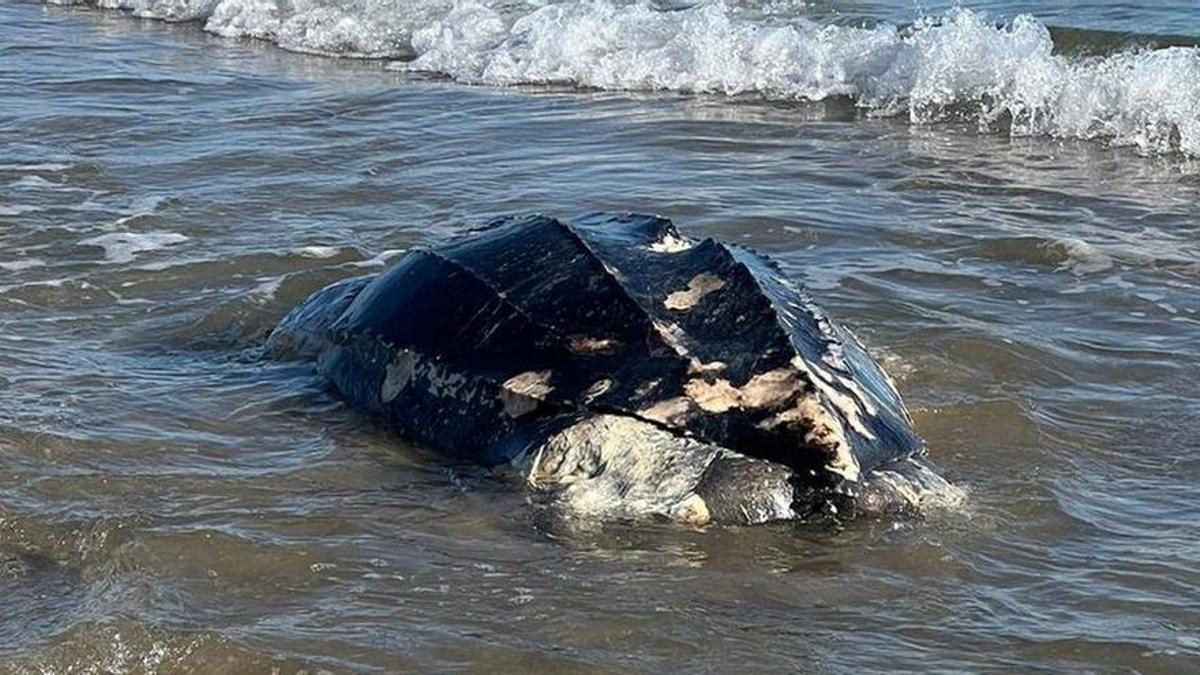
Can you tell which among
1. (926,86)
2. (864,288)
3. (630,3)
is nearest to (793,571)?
(864,288)

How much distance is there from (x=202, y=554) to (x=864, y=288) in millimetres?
3084

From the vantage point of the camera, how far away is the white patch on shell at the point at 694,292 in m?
4.68

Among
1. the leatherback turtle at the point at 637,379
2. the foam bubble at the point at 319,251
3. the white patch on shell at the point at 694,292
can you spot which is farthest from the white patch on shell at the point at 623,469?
the foam bubble at the point at 319,251

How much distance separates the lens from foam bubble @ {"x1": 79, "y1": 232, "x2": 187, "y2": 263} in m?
6.88

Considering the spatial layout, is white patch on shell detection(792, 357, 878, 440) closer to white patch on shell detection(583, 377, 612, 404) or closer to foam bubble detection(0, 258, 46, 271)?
white patch on shell detection(583, 377, 612, 404)

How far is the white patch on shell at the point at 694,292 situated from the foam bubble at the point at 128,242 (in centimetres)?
292

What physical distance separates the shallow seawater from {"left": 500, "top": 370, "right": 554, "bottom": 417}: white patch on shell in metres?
0.21

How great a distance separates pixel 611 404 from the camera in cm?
448

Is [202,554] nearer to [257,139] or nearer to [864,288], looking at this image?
[864,288]

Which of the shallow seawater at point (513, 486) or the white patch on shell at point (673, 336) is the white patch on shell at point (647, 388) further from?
the shallow seawater at point (513, 486)

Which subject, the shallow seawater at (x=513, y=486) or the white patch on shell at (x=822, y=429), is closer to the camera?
the shallow seawater at (x=513, y=486)

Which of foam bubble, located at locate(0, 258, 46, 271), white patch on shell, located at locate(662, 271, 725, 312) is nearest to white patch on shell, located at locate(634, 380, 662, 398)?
white patch on shell, located at locate(662, 271, 725, 312)

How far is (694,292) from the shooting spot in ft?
15.5

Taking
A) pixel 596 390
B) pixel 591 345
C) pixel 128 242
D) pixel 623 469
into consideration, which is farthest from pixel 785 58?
pixel 623 469
